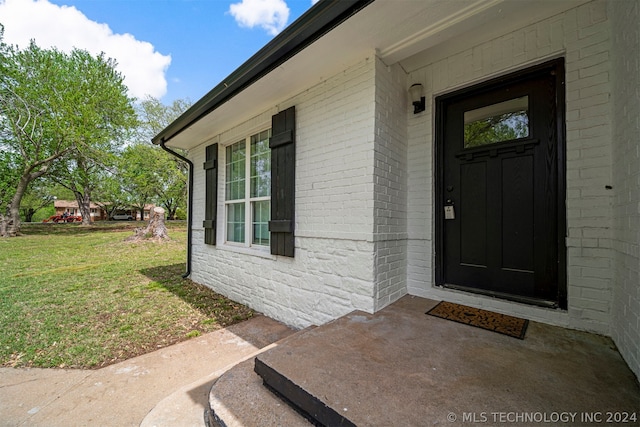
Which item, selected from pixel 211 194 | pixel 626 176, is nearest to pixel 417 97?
pixel 626 176

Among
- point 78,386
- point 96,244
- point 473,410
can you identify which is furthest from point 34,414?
point 96,244

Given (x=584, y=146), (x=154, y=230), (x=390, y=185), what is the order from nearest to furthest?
(x=584, y=146), (x=390, y=185), (x=154, y=230)

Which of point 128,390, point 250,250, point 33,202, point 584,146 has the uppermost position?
point 33,202

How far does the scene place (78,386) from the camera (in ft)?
6.45

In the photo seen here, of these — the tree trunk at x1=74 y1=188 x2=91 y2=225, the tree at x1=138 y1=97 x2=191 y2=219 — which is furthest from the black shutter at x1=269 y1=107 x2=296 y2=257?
the tree trunk at x1=74 y1=188 x2=91 y2=225

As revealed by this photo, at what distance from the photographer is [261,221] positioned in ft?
11.7

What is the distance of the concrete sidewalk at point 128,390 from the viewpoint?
159cm

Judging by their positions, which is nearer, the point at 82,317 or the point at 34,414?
the point at 34,414

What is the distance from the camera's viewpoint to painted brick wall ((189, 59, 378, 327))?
2281 mm

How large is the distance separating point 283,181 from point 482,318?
2.30 m

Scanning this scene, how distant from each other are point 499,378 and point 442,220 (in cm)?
147

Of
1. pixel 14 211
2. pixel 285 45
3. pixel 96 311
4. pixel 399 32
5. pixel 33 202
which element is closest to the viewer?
pixel 399 32

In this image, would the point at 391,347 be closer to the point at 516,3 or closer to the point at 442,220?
the point at 442,220

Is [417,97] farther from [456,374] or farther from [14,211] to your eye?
[14,211]
